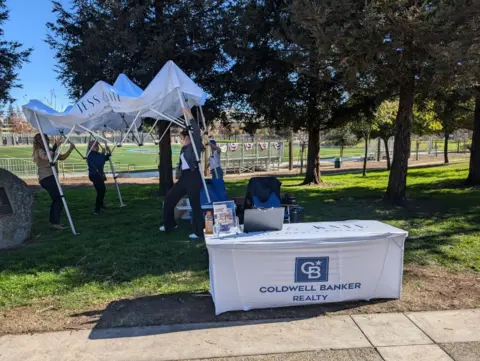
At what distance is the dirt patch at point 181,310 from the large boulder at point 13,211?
2.66 m

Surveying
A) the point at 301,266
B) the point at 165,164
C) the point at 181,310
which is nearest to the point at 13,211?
the point at 181,310

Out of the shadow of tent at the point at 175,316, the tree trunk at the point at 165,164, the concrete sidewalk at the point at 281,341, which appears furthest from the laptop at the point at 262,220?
the tree trunk at the point at 165,164

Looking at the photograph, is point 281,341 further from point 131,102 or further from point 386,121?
point 386,121

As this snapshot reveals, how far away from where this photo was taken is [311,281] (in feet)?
13.7

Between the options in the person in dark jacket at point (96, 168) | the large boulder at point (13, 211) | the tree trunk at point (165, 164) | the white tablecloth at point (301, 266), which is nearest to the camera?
the white tablecloth at point (301, 266)

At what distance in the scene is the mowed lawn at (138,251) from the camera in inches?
192

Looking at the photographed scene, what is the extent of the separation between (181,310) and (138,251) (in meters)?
2.28

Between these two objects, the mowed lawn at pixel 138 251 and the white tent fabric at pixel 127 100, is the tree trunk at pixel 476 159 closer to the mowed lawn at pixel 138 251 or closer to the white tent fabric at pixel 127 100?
the mowed lawn at pixel 138 251

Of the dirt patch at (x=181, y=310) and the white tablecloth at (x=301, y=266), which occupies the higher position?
the white tablecloth at (x=301, y=266)

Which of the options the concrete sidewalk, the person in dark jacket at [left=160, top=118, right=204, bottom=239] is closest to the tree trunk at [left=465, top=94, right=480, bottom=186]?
the person in dark jacket at [left=160, top=118, right=204, bottom=239]

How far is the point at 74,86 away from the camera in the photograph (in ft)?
43.3

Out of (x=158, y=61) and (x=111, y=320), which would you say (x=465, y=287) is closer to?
(x=111, y=320)

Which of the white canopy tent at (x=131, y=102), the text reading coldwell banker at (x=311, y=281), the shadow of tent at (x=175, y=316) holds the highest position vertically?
the white canopy tent at (x=131, y=102)

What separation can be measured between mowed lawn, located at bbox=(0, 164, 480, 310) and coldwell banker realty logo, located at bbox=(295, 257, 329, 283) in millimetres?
1314
